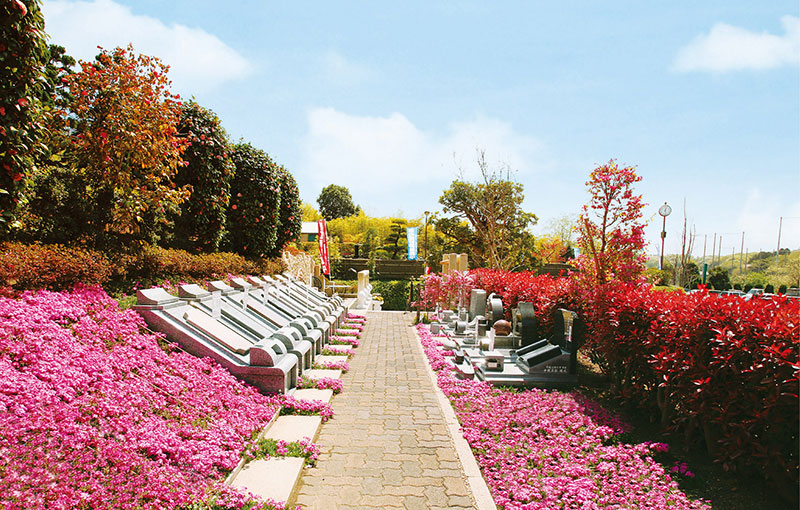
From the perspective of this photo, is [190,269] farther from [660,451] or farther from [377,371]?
[660,451]

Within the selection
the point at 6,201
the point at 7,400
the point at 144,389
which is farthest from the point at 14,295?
the point at 7,400

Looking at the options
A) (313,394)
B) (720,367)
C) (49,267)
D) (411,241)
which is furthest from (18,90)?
(411,241)

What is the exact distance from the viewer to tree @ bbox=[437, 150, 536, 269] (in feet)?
75.6

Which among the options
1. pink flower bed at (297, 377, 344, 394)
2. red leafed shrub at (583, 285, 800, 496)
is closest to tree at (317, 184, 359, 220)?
pink flower bed at (297, 377, 344, 394)

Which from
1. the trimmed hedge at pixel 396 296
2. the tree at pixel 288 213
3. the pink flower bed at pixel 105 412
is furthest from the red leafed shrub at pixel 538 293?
the trimmed hedge at pixel 396 296

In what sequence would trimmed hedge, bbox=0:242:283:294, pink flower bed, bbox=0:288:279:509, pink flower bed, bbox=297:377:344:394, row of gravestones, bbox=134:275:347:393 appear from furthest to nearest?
pink flower bed, bbox=297:377:344:394, row of gravestones, bbox=134:275:347:393, trimmed hedge, bbox=0:242:283:294, pink flower bed, bbox=0:288:279:509

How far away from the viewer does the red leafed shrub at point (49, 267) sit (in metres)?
4.48

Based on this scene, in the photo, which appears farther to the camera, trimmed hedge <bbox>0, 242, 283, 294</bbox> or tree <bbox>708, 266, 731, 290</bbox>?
tree <bbox>708, 266, 731, 290</bbox>

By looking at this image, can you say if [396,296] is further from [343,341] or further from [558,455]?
[558,455]

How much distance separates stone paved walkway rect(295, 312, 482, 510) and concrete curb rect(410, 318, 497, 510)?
6cm

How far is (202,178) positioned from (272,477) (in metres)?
7.99

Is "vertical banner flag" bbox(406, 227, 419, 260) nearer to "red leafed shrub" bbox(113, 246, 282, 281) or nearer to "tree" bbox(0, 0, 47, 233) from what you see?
"red leafed shrub" bbox(113, 246, 282, 281)

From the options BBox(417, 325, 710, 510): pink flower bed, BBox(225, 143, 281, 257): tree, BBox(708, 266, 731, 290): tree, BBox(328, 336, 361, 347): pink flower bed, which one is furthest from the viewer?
BBox(708, 266, 731, 290): tree

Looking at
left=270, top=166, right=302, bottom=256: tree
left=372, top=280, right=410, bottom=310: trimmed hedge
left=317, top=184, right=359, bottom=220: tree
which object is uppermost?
left=317, top=184, right=359, bottom=220: tree
